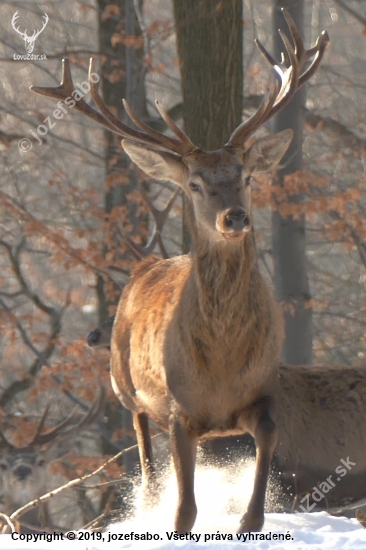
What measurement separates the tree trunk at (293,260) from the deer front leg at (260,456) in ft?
18.3

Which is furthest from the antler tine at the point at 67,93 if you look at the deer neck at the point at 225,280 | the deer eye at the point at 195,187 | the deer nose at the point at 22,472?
the deer nose at the point at 22,472

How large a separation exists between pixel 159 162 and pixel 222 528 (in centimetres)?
220

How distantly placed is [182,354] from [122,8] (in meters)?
9.30

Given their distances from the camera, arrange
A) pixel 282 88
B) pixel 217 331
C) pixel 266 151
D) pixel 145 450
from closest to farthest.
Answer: pixel 217 331, pixel 266 151, pixel 282 88, pixel 145 450

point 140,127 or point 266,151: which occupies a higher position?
point 140,127

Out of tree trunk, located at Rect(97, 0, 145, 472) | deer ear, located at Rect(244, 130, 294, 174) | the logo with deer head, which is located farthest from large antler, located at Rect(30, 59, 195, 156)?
the logo with deer head

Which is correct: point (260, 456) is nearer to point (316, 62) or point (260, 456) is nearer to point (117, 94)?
point (316, 62)

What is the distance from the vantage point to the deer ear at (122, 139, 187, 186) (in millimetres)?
6395

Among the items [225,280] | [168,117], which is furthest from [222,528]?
[168,117]

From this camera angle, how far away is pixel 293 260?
11.5 metres

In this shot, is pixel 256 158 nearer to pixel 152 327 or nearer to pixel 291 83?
pixel 291 83

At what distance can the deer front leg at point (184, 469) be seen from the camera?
5648 mm

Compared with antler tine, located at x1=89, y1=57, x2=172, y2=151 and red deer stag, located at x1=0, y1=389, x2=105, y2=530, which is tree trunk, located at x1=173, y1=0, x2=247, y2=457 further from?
red deer stag, located at x1=0, y1=389, x2=105, y2=530

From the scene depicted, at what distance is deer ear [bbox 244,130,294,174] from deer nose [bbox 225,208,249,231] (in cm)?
85
